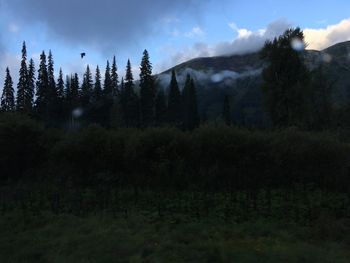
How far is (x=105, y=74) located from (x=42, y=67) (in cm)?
2104

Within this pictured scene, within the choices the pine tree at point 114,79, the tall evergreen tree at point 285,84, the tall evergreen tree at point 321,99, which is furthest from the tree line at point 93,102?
the tall evergreen tree at point 285,84

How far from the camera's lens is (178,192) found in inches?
687

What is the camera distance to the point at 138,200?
16.2 m

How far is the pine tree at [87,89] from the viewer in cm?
8638

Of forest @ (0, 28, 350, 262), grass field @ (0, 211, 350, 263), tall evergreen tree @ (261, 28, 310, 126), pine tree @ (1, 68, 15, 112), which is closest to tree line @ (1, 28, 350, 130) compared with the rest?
pine tree @ (1, 68, 15, 112)

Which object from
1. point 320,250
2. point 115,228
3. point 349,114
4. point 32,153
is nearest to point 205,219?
point 115,228

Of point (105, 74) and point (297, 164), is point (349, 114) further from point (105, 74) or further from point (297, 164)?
point (105, 74)

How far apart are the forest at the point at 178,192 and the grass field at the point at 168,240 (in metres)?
0.03

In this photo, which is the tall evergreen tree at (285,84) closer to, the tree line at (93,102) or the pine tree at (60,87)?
the tree line at (93,102)

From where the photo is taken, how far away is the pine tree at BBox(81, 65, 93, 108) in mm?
86381

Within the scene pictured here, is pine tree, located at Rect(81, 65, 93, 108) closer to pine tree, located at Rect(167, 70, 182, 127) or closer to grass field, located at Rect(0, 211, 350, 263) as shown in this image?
pine tree, located at Rect(167, 70, 182, 127)

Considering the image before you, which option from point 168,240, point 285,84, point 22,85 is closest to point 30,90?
point 22,85

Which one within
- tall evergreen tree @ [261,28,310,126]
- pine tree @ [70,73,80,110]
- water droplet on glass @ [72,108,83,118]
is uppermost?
pine tree @ [70,73,80,110]

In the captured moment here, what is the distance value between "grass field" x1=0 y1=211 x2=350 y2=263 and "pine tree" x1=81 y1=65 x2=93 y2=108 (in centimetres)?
7423
